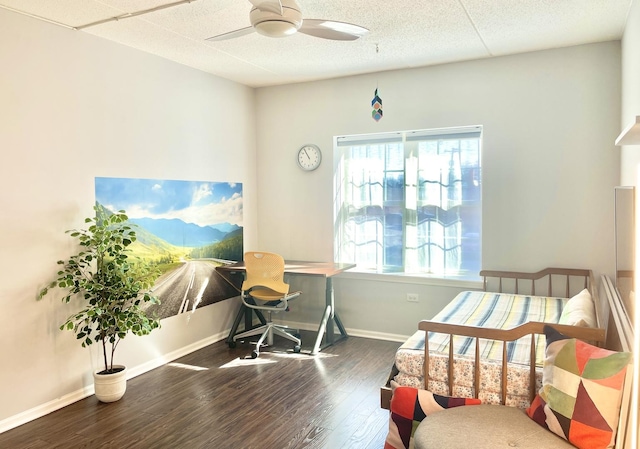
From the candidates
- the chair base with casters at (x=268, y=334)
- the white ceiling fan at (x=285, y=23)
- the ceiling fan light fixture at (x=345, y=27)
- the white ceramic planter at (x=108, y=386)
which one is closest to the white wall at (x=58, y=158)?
the white ceramic planter at (x=108, y=386)

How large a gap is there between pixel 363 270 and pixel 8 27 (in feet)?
11.7

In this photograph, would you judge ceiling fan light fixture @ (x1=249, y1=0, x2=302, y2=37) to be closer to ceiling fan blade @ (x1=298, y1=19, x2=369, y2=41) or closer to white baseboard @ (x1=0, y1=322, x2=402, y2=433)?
ceiling fan blade @ (x1=298, y1=19, x2=369, y2=41)

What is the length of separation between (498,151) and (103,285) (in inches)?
133

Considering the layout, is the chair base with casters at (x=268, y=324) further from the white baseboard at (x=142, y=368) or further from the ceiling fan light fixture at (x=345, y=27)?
the ceiling fan light fixture at (x=345, y=27)

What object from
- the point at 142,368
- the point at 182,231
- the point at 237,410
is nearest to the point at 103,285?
the point at 142,368

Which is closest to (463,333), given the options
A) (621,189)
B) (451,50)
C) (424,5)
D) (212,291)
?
(621,189)

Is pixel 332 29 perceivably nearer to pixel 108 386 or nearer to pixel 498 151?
pixel 498 151

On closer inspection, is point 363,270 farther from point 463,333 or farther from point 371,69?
point 463,333

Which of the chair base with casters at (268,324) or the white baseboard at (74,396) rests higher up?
the chair base with casters at (268,324)

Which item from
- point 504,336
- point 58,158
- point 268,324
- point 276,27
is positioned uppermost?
point 276,27

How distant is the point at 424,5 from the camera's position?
3.12m

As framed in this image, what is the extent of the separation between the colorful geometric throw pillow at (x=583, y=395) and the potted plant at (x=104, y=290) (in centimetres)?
264

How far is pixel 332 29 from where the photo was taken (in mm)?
2775

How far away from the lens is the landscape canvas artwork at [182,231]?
3.93 meters
